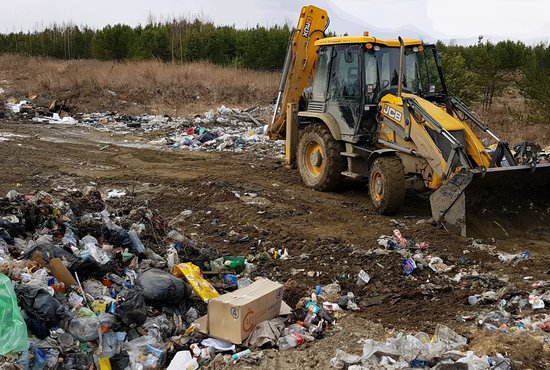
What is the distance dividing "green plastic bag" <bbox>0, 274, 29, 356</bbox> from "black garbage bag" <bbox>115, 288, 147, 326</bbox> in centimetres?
80

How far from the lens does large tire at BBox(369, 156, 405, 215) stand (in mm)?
7469

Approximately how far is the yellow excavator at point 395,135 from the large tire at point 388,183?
0.05 ft

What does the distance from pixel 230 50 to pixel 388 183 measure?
23.3m

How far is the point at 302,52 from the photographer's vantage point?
32.2ft

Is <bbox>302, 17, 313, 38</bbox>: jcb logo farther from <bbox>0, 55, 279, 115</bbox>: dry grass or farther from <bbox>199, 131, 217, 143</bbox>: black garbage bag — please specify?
<bbox>0, 55, 279, 115</bbox>: dry grass

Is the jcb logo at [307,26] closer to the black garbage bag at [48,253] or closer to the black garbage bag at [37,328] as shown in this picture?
the black garbage bag at [48,253]

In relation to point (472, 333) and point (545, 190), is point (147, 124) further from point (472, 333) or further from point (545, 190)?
point (472, 333)

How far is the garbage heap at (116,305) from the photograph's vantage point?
4078 millimetres

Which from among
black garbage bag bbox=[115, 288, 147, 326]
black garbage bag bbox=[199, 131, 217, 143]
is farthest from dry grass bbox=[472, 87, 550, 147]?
black garbage bag bbox=[115, 288, 147, 326]

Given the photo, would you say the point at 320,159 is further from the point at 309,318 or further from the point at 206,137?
the point at 206,137

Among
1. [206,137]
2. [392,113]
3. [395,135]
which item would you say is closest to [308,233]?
[395,135]

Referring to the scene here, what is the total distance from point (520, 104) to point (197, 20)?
815 inches

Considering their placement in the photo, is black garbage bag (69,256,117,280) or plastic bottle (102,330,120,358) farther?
black garbage bag (69,256,117,280)

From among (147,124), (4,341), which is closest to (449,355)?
(4,341)
